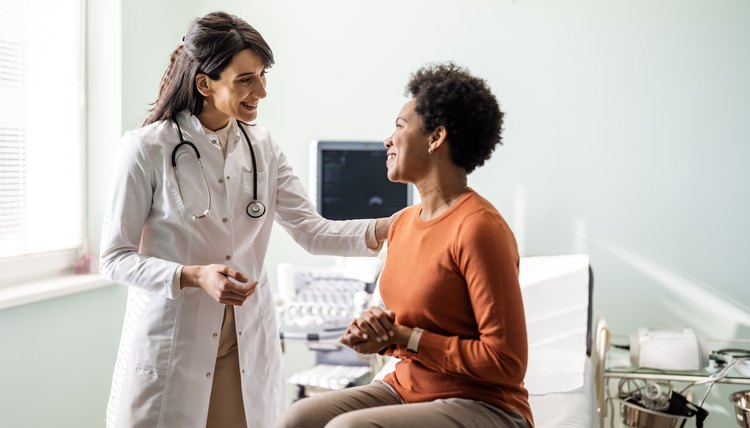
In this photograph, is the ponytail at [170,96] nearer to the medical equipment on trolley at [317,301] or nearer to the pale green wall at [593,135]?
the medical equipment on trolley at [317,301]

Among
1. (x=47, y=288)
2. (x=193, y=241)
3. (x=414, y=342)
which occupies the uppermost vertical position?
(x=193, y=241)

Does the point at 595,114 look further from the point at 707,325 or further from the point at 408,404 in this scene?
the point at 408,404

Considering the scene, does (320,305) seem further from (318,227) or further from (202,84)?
(202,84)

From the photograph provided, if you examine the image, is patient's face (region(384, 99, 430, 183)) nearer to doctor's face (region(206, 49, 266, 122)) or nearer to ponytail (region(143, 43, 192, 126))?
doctor's face (region(206, 49, 266, 122))

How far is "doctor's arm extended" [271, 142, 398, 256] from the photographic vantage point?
1.83 meters

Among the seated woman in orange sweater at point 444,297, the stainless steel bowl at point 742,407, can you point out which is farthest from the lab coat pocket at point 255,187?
the stainless steel bowl at point 742,407

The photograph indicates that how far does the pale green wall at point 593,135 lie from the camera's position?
2.76 meters

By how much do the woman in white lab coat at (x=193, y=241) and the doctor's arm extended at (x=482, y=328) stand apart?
38cm

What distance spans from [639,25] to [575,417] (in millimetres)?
1548

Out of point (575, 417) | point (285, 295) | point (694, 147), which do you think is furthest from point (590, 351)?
point (285, 295)

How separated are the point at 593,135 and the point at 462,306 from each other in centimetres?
174

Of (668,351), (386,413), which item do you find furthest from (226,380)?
(668,351)

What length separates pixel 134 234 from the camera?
164 centimetres

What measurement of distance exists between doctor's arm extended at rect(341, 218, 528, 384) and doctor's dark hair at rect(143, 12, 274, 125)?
66 cm
